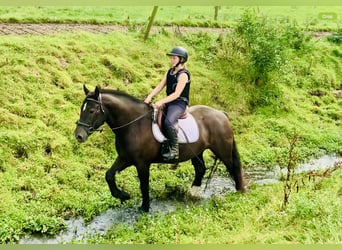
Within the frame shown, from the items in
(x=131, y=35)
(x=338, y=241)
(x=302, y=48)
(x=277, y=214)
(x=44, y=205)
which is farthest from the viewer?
(x=302, y=48)

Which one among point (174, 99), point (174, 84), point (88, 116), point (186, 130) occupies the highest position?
point (174, 84)

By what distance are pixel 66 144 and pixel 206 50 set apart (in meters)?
7.32

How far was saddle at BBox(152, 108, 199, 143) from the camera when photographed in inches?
324

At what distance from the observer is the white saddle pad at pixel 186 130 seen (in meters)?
8.26

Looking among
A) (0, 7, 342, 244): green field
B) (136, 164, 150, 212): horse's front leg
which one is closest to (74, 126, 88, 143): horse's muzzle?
(136, 164, 150, 212): horse's front leg

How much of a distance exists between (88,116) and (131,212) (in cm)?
188

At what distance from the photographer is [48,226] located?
7.64 m

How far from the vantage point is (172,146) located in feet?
27.2

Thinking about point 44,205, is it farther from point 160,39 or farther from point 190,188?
point 160,39

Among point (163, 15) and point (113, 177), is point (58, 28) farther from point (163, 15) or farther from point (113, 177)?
point (113, 177)

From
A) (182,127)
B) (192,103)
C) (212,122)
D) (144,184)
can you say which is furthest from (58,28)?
(144,184)

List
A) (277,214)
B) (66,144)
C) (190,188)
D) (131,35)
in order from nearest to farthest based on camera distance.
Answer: (277,214) < (190,188) < (66,144) < (131,35)

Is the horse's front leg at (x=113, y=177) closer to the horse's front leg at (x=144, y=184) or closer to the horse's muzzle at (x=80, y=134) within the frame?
the horse's front leg at (x=144, y=184)

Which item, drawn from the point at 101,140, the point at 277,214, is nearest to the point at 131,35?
the point at 101,140
